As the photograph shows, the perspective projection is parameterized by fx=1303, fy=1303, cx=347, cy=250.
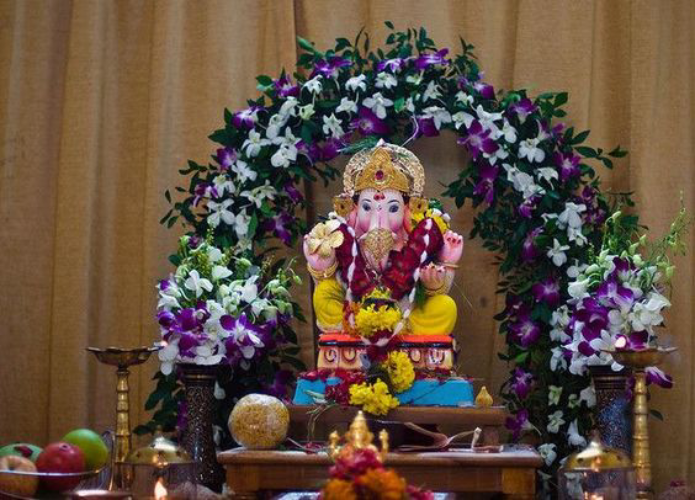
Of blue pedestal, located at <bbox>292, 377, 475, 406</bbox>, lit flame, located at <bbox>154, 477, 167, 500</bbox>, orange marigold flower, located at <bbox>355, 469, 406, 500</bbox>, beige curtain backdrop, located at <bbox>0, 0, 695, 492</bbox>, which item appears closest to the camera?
orange marigold flower, located at <bbox>355, 469, 406, 500</bbox>

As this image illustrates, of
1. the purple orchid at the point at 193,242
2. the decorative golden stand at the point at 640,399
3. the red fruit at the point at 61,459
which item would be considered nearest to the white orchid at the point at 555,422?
the decorative golden stand at the point at 640,399

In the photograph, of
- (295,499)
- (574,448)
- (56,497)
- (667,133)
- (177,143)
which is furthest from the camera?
(177,143)

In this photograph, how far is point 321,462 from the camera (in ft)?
14.0

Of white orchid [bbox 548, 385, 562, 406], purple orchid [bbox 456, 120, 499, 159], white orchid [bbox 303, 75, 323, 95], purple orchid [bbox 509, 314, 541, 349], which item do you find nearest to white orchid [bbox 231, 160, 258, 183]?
white orchid [bbox 303, 75, 323, 95]

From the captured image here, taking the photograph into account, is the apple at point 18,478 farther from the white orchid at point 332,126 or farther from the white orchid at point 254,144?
the white orchid at point 332,126

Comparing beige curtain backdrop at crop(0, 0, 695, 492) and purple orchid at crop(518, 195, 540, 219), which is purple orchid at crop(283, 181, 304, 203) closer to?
beige curtain backdrop at crop(0, 0, 695, 492)

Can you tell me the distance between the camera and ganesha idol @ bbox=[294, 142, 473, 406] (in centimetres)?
478

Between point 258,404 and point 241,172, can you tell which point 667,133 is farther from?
point 258,404

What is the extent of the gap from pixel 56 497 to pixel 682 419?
8.29 ft

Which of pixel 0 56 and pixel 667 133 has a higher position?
pixel 0 56

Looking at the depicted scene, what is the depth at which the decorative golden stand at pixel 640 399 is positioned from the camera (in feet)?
14.2

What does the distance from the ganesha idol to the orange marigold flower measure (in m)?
1.82

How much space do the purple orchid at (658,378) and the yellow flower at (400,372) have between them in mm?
933

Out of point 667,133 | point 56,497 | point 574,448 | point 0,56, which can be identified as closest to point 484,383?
point 574,448
